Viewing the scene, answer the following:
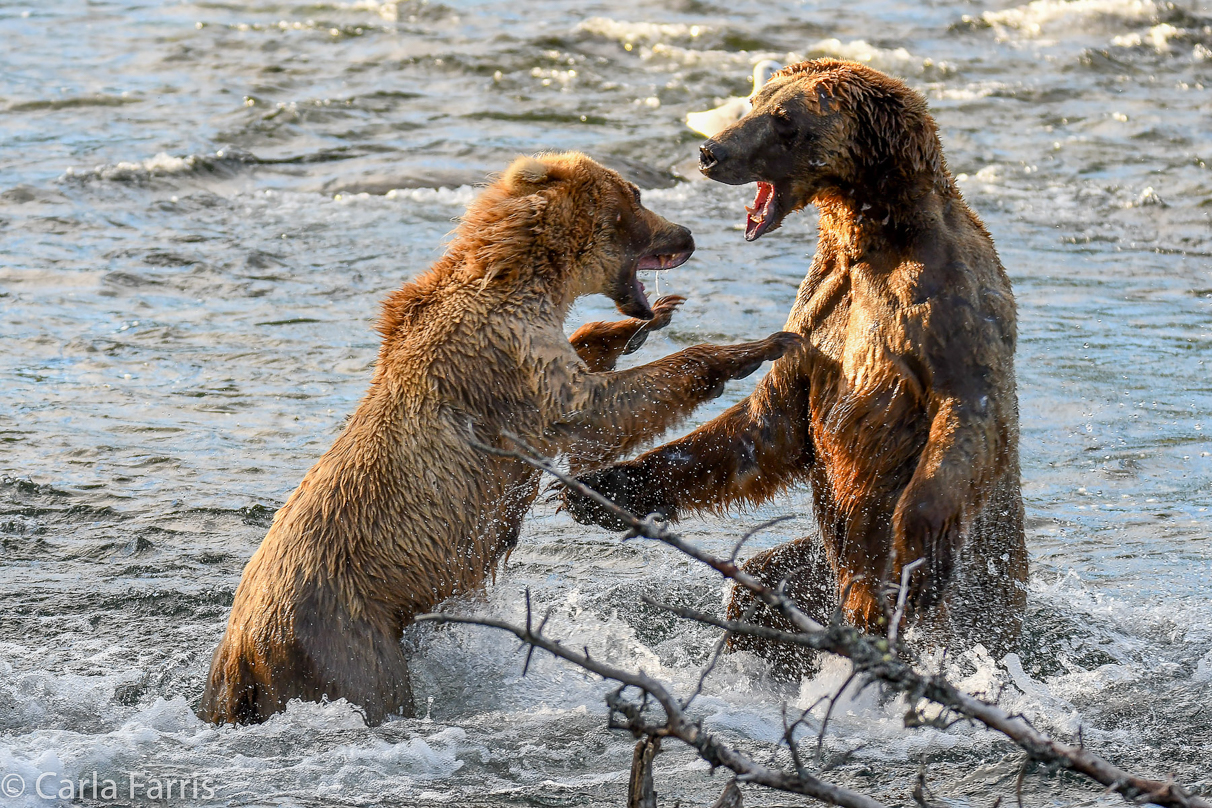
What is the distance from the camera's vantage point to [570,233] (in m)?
5.73

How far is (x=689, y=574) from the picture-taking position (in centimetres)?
696

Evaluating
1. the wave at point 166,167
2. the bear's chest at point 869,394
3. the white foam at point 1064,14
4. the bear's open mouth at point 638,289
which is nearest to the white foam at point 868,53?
the white foam at point 1064,14

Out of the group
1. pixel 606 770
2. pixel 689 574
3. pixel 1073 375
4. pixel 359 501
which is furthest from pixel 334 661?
pixel 1073 375

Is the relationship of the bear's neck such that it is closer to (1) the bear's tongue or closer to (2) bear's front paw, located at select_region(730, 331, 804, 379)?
(1) the bear's tongue

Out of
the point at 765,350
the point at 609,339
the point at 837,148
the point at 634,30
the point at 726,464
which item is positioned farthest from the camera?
the point at 634,30

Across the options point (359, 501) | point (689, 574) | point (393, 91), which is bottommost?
point (689, 574)

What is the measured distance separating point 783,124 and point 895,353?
2.88ft

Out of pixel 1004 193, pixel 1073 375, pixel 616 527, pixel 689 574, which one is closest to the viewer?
pixel 616 527

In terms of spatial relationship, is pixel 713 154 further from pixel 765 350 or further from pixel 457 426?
pixel 457 426

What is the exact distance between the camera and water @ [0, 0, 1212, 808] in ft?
17.0

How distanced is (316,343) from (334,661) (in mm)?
5122

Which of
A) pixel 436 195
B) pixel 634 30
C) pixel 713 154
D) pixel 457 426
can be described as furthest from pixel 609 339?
pixel 634 30

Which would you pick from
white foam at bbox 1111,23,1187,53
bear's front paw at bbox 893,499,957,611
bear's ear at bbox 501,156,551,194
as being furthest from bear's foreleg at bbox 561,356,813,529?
white foam at bbox 1111,23,1187,53

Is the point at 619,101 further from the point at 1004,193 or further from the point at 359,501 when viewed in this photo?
the point at 359,501
